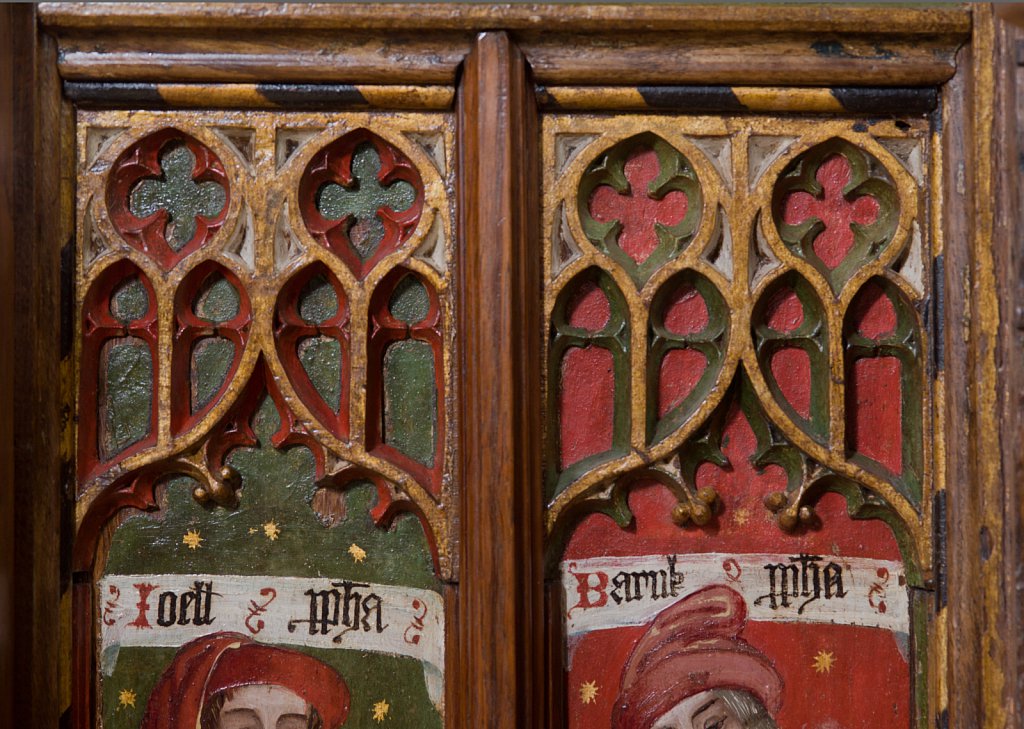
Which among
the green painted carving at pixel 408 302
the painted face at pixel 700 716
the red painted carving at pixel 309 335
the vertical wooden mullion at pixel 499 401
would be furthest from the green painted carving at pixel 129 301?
the painted face at pixel 700 716

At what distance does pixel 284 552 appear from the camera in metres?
1.57

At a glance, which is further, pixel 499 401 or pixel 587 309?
pixel 587 309

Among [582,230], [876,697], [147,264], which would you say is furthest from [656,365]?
[147,264]

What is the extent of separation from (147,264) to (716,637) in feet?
3.64

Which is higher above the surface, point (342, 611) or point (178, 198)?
point (178, 198)

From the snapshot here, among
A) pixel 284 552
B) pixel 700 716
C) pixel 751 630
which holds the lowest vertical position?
pixel 700 716

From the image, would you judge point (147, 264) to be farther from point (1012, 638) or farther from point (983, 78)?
point (1012, 638)

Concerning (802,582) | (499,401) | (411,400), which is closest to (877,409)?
(802,582)

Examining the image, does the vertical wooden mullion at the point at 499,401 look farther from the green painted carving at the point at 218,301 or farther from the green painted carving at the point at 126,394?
the green painted carving at the point at 126,394

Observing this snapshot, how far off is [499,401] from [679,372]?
320 millimetres

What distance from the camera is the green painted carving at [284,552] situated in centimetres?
156

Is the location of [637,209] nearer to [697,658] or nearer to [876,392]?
[876,392]

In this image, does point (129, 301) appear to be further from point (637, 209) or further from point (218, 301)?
point (637, 209)

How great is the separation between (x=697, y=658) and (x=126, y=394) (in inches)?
40.8
